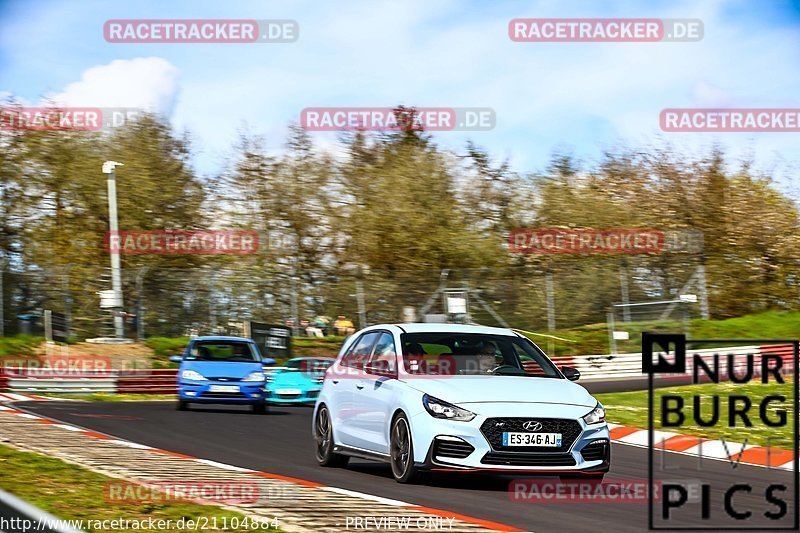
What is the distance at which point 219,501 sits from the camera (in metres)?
8.98

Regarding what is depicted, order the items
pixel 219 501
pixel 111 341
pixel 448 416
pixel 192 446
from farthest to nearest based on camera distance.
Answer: pixel 111 341, pixel 192 446, pixel 448 416, pixel 219 501

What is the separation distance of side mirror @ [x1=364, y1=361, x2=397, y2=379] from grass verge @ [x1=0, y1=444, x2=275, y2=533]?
109 inches

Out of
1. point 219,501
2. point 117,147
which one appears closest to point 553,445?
point 219,501

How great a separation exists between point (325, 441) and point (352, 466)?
40 cm

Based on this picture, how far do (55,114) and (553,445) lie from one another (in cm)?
3805

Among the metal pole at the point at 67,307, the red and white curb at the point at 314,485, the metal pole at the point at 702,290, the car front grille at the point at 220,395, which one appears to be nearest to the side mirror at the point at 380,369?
the red and white curb at the point at 314,485

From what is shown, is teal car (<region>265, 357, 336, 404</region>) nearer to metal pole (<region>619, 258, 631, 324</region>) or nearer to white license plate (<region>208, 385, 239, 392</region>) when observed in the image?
white license plate (<region>208, 385, 239, 392</region>)

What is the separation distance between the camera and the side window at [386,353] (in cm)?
1166

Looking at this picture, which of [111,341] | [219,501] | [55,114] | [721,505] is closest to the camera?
[219,501]

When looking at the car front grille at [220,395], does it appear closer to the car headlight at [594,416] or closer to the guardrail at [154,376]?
the guardrail at [154,376]

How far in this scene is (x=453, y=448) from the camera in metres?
10.4

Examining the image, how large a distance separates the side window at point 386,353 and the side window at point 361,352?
0.18 metres

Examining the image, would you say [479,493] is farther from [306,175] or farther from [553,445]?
[306,175]

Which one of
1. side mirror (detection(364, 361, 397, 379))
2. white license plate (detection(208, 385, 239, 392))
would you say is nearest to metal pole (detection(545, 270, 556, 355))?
white license plate (detection(208, 385, 239, 392))
